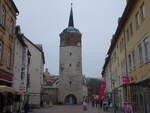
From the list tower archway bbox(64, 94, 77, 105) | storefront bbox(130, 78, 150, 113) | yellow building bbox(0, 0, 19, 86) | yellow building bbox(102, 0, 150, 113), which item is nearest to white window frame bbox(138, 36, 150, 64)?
yellow building bbox(102, 0, 150, 113)

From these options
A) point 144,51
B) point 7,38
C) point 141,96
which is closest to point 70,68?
point 7,38

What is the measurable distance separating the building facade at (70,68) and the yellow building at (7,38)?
4301cm

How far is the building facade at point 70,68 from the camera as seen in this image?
67125 millimetres

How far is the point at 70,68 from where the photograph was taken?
69125mm

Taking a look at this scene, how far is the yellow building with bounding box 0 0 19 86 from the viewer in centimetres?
2098

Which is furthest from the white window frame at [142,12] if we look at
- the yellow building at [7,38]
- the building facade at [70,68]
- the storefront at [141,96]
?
→ the building facade at [70,68]

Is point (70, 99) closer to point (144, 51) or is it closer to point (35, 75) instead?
point (35, 75)

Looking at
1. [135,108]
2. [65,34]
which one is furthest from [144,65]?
[65,34]

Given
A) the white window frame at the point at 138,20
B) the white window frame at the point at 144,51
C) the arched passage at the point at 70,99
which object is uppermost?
the white window frame at the point at 138,20

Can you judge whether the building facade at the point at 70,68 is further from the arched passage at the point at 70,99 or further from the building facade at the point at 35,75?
the building facade at the point at 35,75

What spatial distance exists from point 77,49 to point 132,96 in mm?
49204

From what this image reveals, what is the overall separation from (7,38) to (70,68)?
46.8 meters

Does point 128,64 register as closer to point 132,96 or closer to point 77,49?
point 132,96

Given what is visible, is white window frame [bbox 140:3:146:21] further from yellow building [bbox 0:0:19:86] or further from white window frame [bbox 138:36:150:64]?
yellow building [bbox 0:0:19:86]
